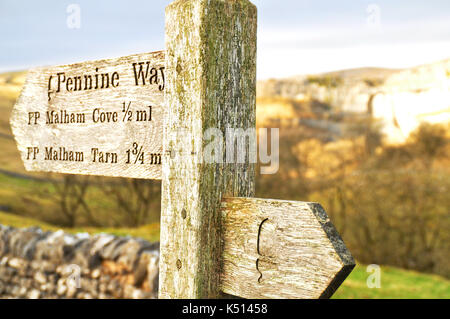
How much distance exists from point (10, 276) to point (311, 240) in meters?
5.90

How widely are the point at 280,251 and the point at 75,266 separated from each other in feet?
15.2

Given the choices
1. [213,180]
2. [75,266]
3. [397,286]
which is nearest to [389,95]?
[397,286]

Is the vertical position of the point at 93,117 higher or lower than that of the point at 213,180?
higher

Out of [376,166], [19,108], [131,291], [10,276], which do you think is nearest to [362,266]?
[376,166]

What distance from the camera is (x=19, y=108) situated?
2.31 metres

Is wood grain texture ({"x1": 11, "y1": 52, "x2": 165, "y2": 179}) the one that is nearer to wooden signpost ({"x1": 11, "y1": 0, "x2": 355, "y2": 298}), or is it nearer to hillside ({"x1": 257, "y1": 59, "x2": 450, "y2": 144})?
wooden signpost ({"x1": 11, "y1": 0, "x2": 355, "y2": 298})

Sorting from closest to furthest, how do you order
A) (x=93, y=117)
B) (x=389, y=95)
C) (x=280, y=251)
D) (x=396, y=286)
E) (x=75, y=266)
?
(x=280, y=251), (x=93, y=117), (x=75, y=266), (x=396, y=286), (x=389, y=95)

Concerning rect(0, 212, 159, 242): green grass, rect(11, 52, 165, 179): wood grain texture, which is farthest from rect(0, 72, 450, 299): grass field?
rect(11, 52, 165, 179): wood grain texture

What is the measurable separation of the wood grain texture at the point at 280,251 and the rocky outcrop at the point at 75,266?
3456 mm

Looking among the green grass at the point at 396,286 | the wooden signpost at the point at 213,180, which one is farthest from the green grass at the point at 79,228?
the wooden signpost at the point at 213,180

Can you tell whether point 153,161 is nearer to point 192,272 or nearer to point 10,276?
point 192,272

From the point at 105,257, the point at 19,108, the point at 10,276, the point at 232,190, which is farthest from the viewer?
the point at 10,276

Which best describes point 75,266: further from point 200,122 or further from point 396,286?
point 396,286

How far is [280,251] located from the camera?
1217mm
